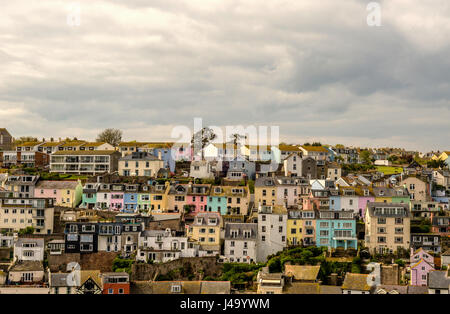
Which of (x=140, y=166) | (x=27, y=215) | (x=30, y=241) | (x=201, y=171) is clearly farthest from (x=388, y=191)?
(x=27, y=215)

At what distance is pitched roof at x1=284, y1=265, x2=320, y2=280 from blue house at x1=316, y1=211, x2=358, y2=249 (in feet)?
21.4

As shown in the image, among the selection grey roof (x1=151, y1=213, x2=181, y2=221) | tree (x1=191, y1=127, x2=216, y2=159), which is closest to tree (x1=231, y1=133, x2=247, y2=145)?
tree (x1=191, y1=127, x2=216, y2=159)

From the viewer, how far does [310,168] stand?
220 feet

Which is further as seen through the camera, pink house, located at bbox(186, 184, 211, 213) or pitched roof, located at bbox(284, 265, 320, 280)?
pink house, located at bbox(186, 184, 211, 213)

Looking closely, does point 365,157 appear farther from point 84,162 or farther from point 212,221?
point 212,221

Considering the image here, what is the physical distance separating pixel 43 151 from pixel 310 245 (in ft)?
155

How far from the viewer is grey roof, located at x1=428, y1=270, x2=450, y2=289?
127 feet

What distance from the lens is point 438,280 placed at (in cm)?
3909

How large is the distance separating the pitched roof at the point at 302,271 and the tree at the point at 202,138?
39316 mm

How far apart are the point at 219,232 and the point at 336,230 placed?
1058 centimetres

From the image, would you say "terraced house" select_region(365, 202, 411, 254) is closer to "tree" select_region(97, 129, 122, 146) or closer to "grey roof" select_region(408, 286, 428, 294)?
"grey roof" select_region(408, 286, 428, 294)

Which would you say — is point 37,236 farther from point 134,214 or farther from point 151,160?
point 151,160
